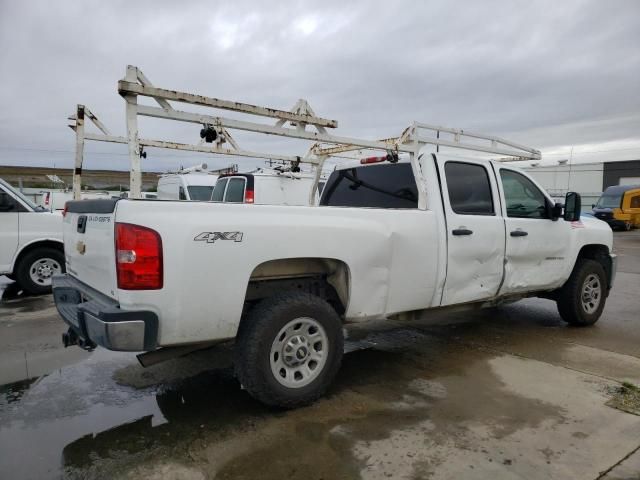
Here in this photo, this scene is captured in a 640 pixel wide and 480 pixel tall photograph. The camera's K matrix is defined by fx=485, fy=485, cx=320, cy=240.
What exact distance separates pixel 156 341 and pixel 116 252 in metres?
0.60

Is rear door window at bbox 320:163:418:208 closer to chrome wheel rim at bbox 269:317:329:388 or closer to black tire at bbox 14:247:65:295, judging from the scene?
chrome wheel rim at bbox 269:317:329:388

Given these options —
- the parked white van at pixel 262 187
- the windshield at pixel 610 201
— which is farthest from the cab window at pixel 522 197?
the windshield at pixel 610 201

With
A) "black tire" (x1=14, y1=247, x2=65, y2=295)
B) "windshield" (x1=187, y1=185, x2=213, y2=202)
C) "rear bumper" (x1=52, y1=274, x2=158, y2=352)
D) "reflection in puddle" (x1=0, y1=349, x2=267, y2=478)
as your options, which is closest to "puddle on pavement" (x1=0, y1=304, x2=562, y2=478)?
"reflection in puddle" (x1=0, y1=349, x2=267, y2=478)

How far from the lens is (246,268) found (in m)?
3.22

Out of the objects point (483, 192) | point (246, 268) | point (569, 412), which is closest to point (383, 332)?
point (483, 192)

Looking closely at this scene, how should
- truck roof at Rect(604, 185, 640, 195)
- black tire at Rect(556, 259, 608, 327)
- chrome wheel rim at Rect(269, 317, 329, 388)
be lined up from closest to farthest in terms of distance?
1. chrome wheel rim at Rect(269, 317, 329, 388)
2. black tire at Rect(556, 259, 608, 327)
3. truck roof at Rect(604, 185, 640, 195)

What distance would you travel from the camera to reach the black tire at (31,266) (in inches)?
300

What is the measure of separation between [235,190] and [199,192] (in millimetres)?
2974

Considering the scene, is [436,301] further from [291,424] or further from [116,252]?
[116,252]

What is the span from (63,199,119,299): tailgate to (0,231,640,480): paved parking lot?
3.21 feet

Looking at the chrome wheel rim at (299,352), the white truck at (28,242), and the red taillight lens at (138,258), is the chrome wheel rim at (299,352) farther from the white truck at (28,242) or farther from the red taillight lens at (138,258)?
the white truck at (28,242)

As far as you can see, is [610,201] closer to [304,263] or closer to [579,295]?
[579,295]

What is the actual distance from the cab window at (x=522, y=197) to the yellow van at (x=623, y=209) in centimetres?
2389

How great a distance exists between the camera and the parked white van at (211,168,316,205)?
419 inches
